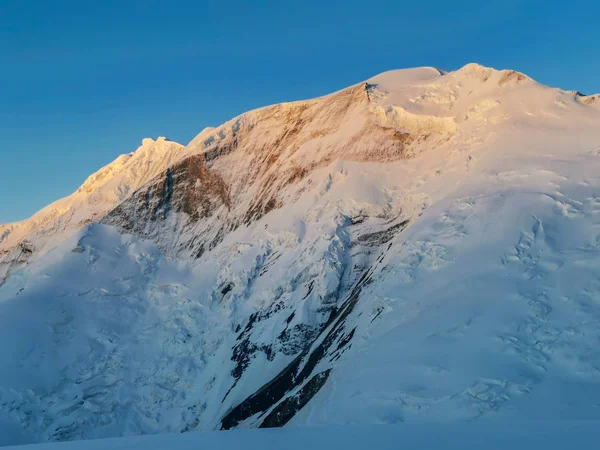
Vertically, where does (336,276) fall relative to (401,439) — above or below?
above

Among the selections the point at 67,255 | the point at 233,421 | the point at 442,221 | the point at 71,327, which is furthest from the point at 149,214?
the point at 442,221

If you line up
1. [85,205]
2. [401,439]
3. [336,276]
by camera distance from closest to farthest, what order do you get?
[401,439], [336,276], [85,205]

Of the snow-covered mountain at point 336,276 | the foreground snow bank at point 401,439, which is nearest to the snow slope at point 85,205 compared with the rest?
the snow-covered mountain at point 336,276

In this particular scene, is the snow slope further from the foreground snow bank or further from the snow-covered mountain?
the foreground snow bank

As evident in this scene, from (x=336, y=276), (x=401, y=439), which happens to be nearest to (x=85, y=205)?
(x=336, y=276)

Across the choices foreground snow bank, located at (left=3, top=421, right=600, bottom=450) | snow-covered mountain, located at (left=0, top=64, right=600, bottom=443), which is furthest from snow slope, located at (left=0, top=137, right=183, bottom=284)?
foreground snow bank, located at (left=3, top=421, right=600, bottom=450)

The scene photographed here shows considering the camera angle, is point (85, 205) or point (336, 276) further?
point (85, 205)

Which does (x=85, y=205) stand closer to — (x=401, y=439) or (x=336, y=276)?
(x=336, y=276)
